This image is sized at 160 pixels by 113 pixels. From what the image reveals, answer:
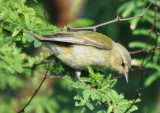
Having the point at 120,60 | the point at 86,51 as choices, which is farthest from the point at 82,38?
the point at 120,60

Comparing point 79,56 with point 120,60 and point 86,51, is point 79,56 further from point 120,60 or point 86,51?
point 120,60

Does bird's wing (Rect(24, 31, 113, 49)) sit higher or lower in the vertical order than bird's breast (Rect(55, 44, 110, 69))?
higher

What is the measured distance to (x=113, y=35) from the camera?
594cm

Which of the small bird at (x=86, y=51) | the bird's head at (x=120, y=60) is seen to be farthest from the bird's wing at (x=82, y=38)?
the bird's head at (x=120, y=60)

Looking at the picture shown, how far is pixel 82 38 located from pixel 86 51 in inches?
6.2

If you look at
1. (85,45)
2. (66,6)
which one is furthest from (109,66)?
(66,6)

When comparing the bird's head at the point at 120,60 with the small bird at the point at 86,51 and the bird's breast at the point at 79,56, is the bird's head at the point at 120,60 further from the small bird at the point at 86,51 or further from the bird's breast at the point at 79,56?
the bird's breast at the point at 79,56

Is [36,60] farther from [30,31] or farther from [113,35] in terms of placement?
[113,35]

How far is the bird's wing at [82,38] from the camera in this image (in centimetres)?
334

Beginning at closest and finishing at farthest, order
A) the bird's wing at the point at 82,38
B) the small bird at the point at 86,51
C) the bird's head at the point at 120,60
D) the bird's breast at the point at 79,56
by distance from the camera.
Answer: the bird's wing at the point at 82,38 → the small bird at the point at 86,51 → the bird's breast at the point at 79,56 → the bird's head at the point at 120,60

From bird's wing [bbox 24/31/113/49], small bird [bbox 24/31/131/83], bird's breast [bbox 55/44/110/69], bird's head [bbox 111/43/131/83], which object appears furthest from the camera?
bird's head [bbox 111/43/131/83]

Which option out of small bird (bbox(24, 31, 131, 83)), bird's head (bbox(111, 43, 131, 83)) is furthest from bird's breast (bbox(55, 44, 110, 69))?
bird's head (bbox(111, 43, 131, 83))

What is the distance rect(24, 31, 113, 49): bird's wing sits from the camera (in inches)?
132

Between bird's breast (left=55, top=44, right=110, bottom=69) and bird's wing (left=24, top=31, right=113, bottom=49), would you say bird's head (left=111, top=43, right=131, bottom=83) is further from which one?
bird's breast (left=55, top=44, right=110, bottom=69)
